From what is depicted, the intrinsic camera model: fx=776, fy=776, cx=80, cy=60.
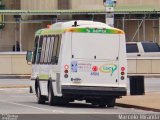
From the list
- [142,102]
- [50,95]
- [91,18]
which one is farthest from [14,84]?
[91,18]

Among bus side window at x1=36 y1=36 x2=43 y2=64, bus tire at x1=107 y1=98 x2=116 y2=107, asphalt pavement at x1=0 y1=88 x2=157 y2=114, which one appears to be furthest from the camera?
bus side window at x1=36 y1=36 x2=43 y2=64

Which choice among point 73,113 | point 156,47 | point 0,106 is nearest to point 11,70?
point 156,47

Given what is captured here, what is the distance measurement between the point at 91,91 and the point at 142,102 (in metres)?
2.08

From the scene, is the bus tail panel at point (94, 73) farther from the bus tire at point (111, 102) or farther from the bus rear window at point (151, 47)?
the bus rear window at point (151, 47)

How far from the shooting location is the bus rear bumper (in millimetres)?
25406

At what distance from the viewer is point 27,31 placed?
61594 mm

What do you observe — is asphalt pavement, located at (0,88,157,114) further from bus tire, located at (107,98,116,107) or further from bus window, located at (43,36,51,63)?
bus window, located at (43,36,51,63)

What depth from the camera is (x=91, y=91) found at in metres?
25.5

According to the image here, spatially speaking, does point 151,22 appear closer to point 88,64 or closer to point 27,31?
point 27,31

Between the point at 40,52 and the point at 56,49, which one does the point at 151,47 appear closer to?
the point at 40,52

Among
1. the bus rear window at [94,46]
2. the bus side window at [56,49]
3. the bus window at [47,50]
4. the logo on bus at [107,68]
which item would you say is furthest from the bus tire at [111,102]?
the bus window at [47,50]

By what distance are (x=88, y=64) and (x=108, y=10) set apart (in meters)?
10.0

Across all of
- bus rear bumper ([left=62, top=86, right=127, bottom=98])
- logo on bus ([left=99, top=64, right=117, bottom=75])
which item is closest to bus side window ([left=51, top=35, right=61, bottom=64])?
bus rear bumper ([left=62, top=86, right=127, bottom=98])

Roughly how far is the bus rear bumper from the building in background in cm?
3181
